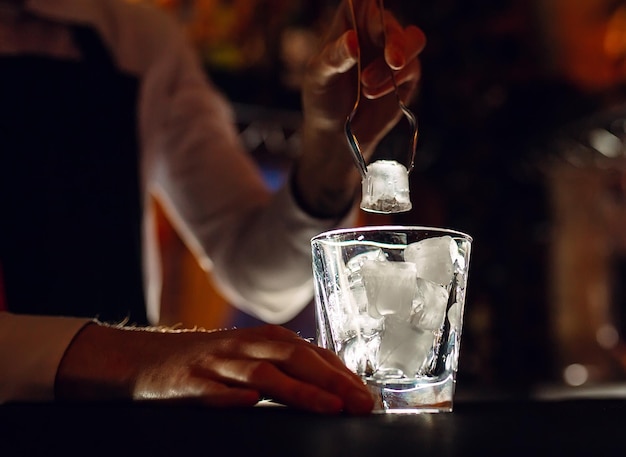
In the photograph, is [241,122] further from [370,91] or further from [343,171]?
Result: [370,91]

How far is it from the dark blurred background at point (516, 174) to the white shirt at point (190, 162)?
1.39 meters

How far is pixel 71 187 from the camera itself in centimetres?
127

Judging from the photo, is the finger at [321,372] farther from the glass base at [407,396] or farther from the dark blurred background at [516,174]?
the dark blurred background at [516,174]

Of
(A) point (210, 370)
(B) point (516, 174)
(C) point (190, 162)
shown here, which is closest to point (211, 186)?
(C) point (190, 162)

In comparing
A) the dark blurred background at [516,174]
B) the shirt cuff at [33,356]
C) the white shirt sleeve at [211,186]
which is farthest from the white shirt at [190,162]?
the dark blurred background at [516,174]

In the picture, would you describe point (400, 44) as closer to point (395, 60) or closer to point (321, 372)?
point (395, 60)

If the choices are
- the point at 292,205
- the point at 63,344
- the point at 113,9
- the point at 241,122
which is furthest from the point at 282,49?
the point at 63,344

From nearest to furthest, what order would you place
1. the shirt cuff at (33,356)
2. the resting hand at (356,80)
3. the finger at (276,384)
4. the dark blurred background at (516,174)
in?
1. the finger at (276,384)
2. the shirt cuff at (33,356)
3. the resting hand at (356,80)
4. the dark blurred background at (516,174)

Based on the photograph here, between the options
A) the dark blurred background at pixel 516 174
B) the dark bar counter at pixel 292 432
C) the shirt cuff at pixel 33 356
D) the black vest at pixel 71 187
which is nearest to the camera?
the dark bar counter at pixel 292 432

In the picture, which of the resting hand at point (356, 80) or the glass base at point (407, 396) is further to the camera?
the resting hand at point (356, 80)

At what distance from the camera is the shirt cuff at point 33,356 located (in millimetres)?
625

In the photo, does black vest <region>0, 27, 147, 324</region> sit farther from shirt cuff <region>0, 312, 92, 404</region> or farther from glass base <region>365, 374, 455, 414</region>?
glass base <region>365, 374, 455, 414</region>

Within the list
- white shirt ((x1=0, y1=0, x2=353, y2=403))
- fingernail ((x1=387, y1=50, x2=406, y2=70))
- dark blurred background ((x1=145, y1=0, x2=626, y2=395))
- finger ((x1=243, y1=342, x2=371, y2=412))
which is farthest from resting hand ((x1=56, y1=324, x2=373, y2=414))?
dark blurred background ((x1=145, y1=0, x2=626, y2=395))

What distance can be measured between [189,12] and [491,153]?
1543 millimetres
